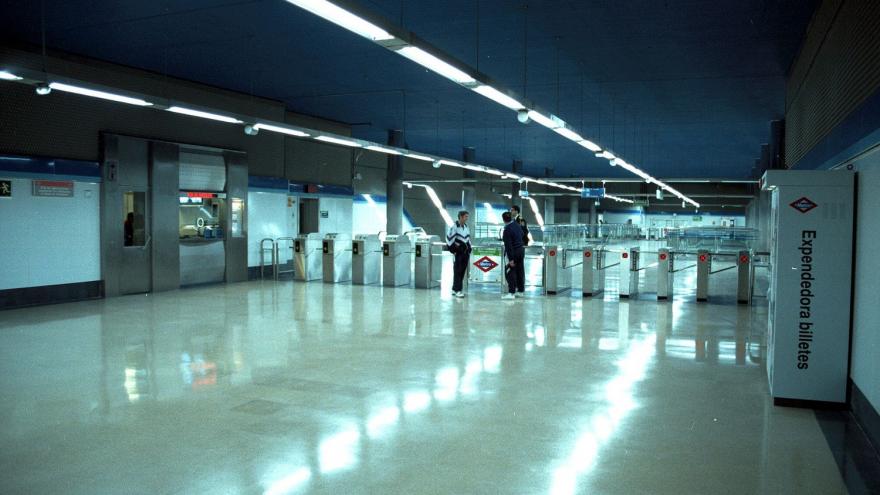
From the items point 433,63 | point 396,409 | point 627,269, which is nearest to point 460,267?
point 627,269

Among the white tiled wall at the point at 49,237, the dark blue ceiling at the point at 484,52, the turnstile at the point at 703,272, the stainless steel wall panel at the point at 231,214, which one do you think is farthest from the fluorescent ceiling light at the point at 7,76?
the turnstile at the point at 703,272

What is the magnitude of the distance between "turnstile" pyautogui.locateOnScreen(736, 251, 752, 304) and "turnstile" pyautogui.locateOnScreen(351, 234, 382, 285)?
7109 mm

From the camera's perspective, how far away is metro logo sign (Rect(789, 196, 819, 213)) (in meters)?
5.16

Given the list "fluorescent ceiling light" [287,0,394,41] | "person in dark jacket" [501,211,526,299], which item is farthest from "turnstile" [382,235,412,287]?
"fluorescent ceiling light" [287,0,394,41]

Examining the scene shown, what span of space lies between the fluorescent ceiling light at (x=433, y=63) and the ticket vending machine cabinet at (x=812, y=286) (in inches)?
117

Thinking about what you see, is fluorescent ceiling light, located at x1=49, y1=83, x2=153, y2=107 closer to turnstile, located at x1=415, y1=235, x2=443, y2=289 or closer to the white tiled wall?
the white tiled wall

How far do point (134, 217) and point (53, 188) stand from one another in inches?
66.7

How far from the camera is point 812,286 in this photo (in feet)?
16.9

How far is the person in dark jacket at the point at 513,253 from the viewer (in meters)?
11.3

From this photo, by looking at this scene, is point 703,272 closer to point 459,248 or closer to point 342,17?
point 459,248

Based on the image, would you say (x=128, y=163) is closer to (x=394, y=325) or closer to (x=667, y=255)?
(x=394, y=325)

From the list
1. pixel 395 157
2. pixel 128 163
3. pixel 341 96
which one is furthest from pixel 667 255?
pixel 128 163

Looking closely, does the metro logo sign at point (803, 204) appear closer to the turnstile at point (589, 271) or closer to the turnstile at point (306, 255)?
the turnstile at point (589, 271)

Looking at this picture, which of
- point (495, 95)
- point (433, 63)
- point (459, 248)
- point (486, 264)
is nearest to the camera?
point (433, 63)
